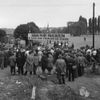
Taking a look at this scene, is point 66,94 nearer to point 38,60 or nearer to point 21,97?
point 21,97

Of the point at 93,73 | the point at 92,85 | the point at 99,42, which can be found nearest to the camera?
the point at 92,85

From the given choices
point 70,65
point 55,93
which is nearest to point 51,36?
point 70,65

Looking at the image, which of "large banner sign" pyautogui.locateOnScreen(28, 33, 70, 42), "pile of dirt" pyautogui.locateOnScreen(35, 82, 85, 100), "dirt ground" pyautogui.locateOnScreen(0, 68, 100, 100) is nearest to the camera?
"pile of dirt" pyautogui.locateOnScreen(35, 82, 85, 100)

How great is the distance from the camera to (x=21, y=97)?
1023 centimetres

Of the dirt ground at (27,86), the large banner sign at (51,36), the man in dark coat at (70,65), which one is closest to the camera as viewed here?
the dirt ground at (27,86)

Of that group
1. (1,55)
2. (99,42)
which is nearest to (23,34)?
(99,42)

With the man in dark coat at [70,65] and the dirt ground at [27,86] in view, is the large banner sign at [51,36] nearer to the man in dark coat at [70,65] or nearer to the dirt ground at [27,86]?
the dirt ground at [27,86]

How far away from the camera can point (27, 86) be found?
12.0 m

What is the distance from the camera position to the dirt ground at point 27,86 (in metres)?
10.5

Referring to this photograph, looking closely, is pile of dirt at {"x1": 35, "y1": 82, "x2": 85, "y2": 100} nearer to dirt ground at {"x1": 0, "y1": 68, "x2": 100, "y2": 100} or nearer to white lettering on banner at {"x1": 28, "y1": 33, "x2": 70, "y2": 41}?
dirt ground at {"x1": 0, "y1": 68, "x2": 100, "y2": 100}

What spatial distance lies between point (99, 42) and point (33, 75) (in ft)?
85.2

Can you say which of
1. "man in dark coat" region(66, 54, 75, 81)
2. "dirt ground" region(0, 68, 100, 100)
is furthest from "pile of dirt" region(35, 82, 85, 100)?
"man in dark coat" region(66, 54, 75, 81)

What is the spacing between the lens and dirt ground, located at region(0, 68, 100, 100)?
10.5m

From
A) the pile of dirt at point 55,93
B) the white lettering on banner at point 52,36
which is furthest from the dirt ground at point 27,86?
the white lettering on banner at point 52,36
